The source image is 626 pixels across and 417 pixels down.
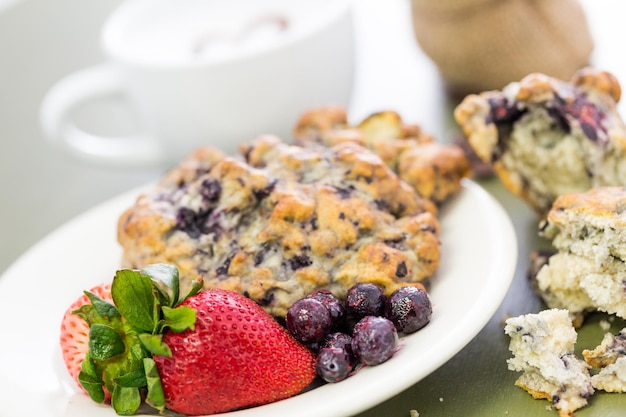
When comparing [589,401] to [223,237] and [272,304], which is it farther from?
[223,237]

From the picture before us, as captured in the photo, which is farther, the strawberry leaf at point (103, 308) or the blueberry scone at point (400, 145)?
the blueberry scone at point (400, 145)

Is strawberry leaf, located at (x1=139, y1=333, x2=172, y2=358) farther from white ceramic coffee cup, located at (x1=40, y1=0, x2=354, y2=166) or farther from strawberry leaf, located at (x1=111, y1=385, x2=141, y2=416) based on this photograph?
white ceramic coffee cup, located at (x1=40, y1=0, x2=354, y2=166)

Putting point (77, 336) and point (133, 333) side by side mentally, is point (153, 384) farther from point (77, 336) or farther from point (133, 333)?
point (77, 336)

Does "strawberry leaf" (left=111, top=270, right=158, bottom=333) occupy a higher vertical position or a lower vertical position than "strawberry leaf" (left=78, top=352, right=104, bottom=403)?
higher

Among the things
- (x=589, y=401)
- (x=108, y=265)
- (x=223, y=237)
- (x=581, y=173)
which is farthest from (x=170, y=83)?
(x=589, y=401)

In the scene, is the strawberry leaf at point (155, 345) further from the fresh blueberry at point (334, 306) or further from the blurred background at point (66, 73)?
the blurred background at point (66, 73)

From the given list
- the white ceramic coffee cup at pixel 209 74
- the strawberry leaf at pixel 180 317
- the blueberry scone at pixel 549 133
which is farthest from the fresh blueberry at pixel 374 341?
the white ceramic coffee cup at pixel 209 74

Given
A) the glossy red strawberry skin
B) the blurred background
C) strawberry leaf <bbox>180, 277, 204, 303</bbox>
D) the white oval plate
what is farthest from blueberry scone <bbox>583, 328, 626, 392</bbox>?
the blurred background
